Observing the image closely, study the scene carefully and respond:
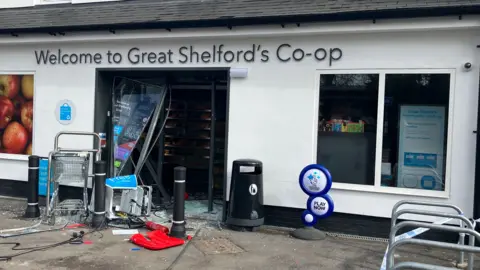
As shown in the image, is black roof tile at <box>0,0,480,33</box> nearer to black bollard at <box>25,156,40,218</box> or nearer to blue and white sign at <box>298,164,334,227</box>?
blue and white sign at <box>298,164,334,227</box>

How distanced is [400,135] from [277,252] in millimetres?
2657

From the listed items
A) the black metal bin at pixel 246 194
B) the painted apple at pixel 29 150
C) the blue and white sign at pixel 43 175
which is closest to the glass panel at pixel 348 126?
the black metal bin at pixel 246 194

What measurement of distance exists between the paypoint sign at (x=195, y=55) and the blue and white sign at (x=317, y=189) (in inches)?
68.6

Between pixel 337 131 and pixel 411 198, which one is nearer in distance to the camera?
pixel 411 198

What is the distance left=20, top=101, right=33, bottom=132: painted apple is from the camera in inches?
344

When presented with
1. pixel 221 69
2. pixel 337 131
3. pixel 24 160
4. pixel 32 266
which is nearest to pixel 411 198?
pixel 337 131

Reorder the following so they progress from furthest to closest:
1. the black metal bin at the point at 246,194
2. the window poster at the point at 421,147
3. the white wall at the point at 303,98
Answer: the black metal bin at the point at 246,194, the window poster at the point at 421,147, the white wall at the point at 303,98

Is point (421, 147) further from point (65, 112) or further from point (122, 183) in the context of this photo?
point (65, 112)

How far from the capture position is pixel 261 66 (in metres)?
7.11

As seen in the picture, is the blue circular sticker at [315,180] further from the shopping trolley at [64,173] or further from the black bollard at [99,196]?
the shopping trolley at [64,173]

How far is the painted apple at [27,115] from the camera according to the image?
28.7 ft

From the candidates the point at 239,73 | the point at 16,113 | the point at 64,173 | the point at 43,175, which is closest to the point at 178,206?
the point at 64,173

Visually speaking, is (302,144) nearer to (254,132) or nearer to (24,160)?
(254,132)

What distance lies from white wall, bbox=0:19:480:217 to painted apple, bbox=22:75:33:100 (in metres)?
1.44
